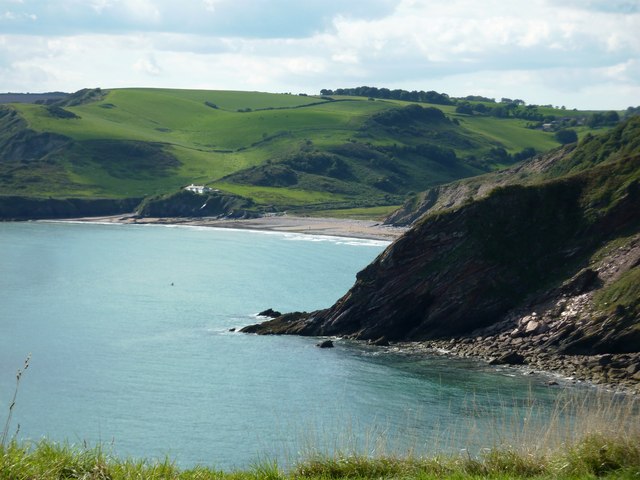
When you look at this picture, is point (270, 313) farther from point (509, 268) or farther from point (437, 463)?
point (437, 463)

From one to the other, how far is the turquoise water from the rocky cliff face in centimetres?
536

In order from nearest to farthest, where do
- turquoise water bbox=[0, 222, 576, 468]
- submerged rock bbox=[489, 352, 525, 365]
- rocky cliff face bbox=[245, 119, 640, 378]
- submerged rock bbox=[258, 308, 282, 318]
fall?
turquoise water bbox=[0, 222, 576, 468]
submerged rock bbox=[489, 352, 525, 365]
rocky cliff face bbox=[245, 119, 640, 378]
submerged rock bbox=[258, 308, 282, 318]

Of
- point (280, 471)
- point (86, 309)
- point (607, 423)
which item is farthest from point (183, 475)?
point (86, 309)

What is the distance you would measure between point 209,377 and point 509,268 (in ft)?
89.5

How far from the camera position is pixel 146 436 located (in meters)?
55.9

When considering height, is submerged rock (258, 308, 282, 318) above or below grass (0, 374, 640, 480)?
below

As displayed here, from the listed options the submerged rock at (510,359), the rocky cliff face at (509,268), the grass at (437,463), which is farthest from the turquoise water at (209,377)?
the rocky cliff face at (509,268)

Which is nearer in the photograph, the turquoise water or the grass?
the grass

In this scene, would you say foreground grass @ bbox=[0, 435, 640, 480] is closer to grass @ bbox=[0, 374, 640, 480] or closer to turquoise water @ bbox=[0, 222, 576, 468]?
grass @ bbox=[0, 374, 640, 480]

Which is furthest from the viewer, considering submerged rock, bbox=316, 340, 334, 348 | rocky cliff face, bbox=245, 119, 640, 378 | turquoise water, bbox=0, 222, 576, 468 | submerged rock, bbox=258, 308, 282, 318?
submerged rock, bbox=258, 308, 282, 318

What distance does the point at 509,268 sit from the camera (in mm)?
80375

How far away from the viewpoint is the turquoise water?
53.6 metres

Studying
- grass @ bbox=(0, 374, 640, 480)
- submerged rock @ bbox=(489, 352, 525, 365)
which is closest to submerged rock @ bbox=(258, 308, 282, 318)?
submerged rock @ bbox=(489, 352, 525, 365)

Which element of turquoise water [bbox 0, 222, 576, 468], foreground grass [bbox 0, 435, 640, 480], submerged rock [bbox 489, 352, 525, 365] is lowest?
turquoise water [bbox 0, 222, 576, 468]
